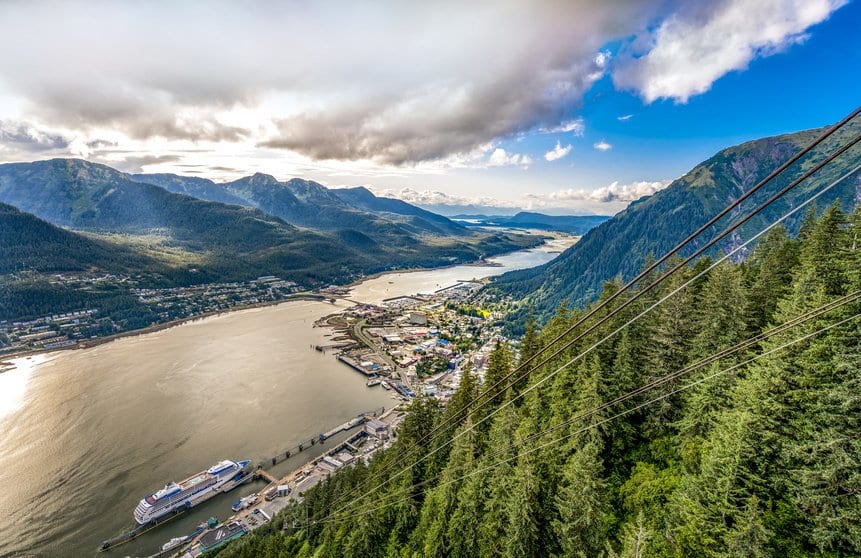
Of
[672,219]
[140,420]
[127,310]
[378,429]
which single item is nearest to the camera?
[378,429]

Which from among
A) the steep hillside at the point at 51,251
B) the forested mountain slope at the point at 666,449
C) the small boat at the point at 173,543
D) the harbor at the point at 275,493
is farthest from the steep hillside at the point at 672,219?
the steep hillside at the point at 51,251

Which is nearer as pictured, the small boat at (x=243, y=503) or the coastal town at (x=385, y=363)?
the coastal town at (x=385, y=363)

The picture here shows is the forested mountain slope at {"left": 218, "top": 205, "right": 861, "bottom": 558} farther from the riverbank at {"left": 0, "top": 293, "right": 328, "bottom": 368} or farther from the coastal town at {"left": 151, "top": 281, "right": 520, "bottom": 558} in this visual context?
the riverbank at {"left": 0, "top": 293, "right": 328, "bottom": 368}

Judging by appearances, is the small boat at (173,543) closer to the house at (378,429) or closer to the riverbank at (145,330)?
the house at (378,429)

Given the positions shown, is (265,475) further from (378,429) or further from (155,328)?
(155,328)

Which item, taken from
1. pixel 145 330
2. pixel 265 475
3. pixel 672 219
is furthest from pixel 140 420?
pixel 672 219

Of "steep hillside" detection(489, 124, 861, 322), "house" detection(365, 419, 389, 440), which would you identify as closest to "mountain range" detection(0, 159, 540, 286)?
"steep hillside" detection(489, 124, 861, 322)

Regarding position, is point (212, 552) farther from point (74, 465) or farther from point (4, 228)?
point (4, 228)
